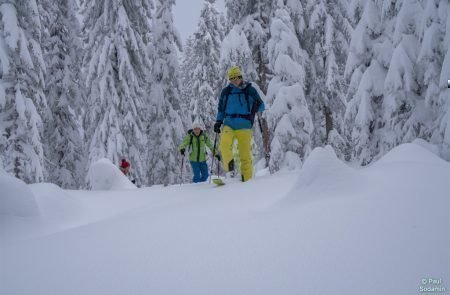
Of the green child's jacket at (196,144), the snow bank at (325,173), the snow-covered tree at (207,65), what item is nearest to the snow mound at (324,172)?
the snow bank at (325,173)

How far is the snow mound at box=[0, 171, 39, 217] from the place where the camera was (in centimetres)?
380

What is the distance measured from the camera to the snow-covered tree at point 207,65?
2459 cm

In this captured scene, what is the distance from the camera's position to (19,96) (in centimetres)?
1278

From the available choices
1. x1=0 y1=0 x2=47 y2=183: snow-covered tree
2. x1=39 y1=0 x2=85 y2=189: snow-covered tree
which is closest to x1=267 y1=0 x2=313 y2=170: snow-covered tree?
x1=0 y1=0 x2=47 y2=183: snow-covered tree

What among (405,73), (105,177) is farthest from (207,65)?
(105,177)

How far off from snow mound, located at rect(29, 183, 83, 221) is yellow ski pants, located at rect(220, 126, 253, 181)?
9.15ft

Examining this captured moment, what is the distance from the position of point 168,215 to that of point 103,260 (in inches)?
46.6

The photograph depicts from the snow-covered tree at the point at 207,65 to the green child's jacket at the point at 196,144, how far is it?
1480cm

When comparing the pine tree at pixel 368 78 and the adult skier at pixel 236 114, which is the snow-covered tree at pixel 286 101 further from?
the adult skier at pixel 236 114

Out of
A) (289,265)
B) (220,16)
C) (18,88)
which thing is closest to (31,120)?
(18,88)

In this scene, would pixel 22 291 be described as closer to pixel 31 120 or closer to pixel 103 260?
pixel 103 260

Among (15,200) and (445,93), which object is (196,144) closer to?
(15,200)

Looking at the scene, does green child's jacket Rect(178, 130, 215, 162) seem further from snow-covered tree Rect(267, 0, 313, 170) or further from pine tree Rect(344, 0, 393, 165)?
pine tree Rect(344, 0, 393, 165)

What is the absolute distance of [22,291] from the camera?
2.14 meters
